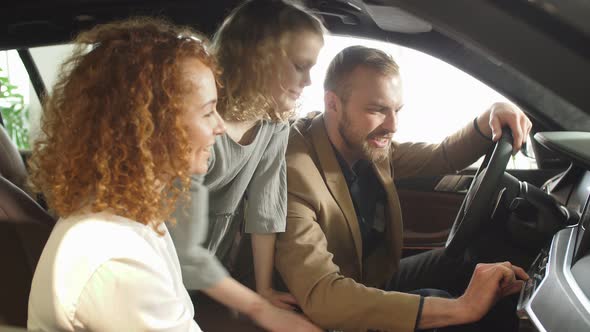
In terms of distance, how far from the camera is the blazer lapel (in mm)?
1290

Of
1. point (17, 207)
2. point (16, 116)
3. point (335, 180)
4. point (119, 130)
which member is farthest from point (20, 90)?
point (119, 130)

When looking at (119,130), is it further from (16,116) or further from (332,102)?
(16,116)

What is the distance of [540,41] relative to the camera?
0.63m

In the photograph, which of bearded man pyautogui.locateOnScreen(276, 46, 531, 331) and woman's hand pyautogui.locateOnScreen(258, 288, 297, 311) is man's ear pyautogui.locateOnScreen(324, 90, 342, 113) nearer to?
bearded man pyautogui.locateOnScreen(276, 46, 531, 331)

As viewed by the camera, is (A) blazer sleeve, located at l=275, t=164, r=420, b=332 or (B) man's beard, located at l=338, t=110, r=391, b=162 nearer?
(A) blazer sleeve, located at l=275, t=164, r=420, b=332

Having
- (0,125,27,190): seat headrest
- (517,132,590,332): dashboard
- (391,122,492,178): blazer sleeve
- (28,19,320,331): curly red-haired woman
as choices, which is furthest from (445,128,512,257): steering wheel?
(0,125,27,190): seat headrest

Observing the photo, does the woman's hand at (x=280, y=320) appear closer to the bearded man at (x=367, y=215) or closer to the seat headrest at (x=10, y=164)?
the bearded man at (x=367, y=215)

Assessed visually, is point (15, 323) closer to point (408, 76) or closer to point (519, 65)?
point (519, 65)

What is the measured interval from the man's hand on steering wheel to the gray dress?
16.1 inches

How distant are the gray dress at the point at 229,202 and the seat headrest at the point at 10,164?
51 cm

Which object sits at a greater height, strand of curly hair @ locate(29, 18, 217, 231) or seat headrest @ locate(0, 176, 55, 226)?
strand of curly hair @ locate(29, 18, 217, 231)

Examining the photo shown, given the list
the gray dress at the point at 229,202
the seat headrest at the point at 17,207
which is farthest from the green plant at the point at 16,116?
the gray dress at the point at 229,202

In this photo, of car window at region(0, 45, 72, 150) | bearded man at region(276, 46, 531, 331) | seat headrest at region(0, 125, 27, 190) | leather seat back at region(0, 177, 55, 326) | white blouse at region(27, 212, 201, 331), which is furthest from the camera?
car window at region(0, 45, 72, 150)

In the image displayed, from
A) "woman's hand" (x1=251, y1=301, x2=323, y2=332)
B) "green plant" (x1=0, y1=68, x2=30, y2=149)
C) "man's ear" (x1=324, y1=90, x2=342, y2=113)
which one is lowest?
"woman's hand" (x1=251, y1=301, x2=323, y2=332)
